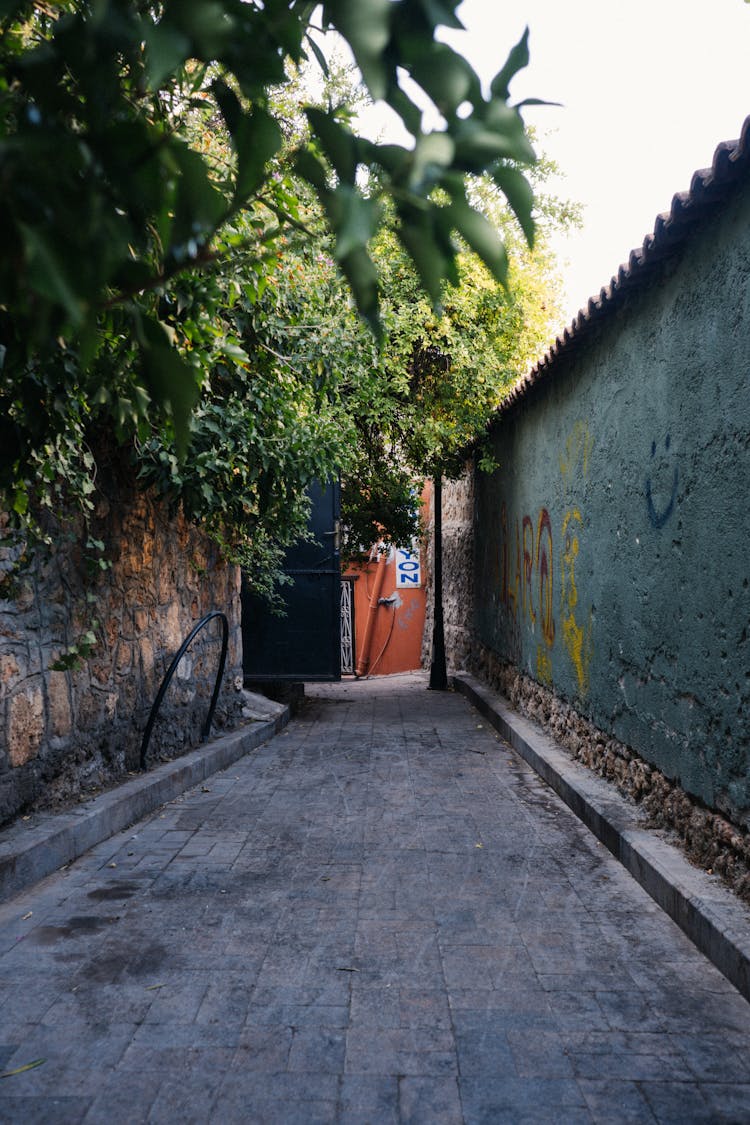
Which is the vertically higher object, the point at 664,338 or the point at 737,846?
the point at 664,338

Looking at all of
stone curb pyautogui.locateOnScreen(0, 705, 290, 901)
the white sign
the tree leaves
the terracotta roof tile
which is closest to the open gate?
stone curb pyautogui.locateOnScreen(0, 705, 290, 901)

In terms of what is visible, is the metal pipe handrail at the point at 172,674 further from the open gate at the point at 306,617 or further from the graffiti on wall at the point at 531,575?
the open gate at the point at 306,617

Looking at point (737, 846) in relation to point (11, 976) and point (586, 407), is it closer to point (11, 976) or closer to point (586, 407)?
point (11, 976)

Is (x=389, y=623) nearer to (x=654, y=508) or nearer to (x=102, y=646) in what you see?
(x=102, y=646)

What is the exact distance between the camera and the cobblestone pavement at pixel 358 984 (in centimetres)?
257

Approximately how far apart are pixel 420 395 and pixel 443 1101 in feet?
32.2

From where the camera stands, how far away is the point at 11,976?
3367 mm

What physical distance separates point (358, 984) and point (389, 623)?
55.7 ft

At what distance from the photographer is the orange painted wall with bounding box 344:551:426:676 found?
2006cm

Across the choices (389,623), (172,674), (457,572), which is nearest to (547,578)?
(172,674)

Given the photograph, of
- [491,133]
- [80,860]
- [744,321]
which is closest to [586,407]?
[744,321]

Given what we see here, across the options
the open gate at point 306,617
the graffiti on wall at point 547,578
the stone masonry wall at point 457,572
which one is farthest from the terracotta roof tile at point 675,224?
the stone masonry wall at point 457,572

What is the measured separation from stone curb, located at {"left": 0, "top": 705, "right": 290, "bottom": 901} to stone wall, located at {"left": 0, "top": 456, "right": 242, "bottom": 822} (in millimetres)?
158

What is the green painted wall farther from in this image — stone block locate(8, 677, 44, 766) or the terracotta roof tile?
stone block locate(8, 677, 44, 766)
